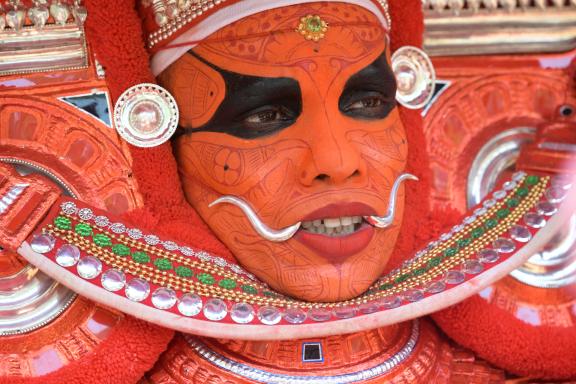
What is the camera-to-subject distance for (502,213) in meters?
2.71

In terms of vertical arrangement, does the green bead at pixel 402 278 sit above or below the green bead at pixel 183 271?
below

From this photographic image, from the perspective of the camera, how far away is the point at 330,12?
8.05ft

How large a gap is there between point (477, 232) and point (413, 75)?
515 millimetres

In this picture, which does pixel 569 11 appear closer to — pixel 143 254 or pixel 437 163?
pixel 437 163

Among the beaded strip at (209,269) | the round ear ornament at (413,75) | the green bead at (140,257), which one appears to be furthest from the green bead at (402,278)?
the green bead at (140,257)

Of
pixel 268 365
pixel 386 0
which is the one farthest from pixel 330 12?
pixel 268 365

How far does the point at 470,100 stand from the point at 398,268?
0.65 metres

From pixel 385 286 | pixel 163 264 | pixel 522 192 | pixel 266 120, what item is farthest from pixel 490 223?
pixel 163 264

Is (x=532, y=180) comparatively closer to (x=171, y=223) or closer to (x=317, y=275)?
(x=317, y=275)

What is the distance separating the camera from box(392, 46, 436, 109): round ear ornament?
2830 millimetres

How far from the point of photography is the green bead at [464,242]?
2621mm

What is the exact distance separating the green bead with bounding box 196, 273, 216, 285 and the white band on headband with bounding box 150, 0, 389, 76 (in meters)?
0.57

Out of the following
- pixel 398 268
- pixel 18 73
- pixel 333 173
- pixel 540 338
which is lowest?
pixel 540 338

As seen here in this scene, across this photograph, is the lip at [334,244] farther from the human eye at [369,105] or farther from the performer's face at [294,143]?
the human eye at [369,105]
